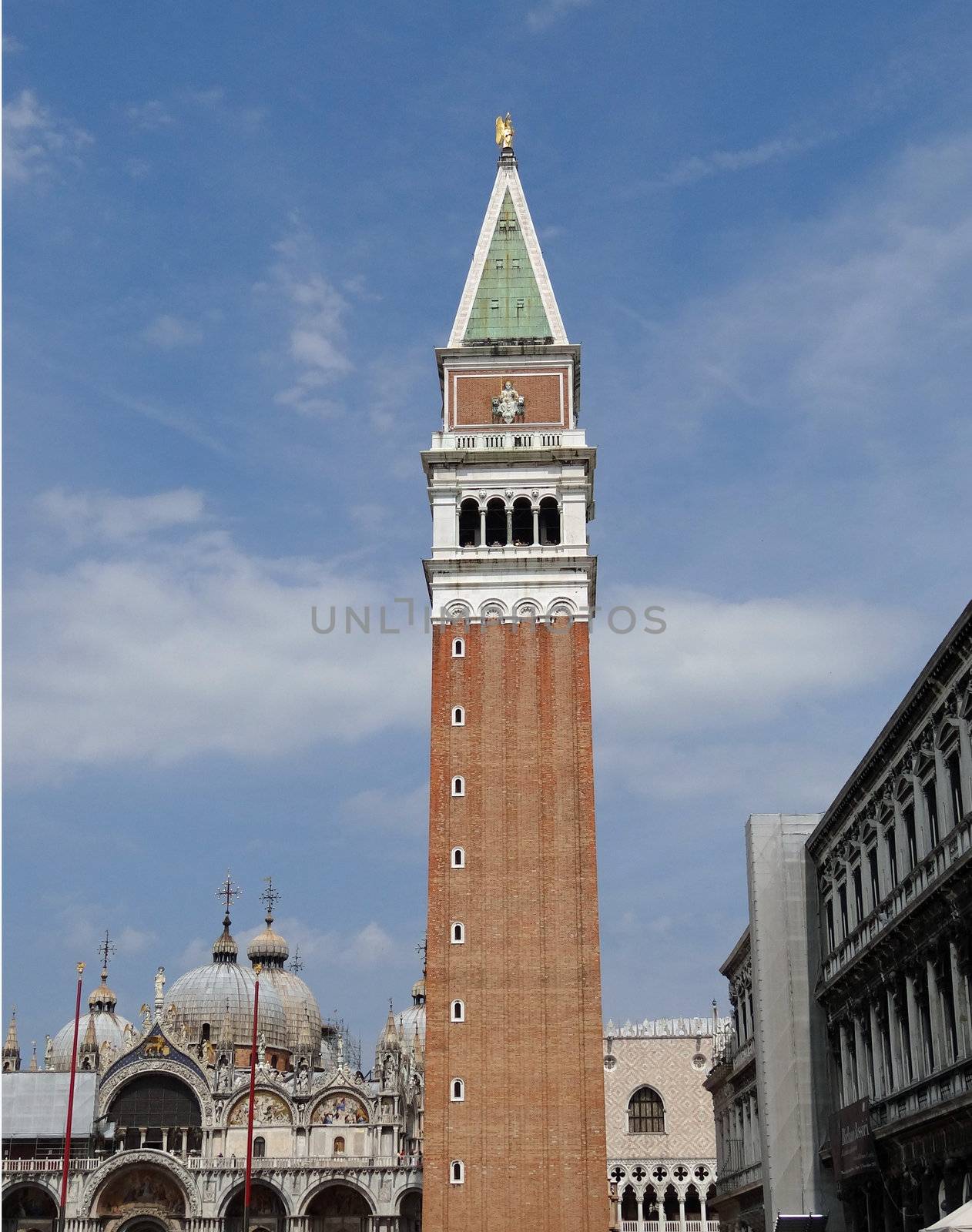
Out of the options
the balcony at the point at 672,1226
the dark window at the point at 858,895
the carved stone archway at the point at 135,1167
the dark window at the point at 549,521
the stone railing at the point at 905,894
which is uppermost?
the dark window at the point at 549,521

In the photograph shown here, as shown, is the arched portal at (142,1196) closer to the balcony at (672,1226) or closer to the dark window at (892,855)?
the balcony at (672,1226)

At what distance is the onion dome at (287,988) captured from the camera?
98.8 meters

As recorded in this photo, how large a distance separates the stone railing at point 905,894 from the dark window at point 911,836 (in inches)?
14.5

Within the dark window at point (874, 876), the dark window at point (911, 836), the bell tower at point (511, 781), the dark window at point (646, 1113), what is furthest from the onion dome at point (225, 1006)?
the dark window at point (911, 836)

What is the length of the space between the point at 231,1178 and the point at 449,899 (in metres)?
28.7

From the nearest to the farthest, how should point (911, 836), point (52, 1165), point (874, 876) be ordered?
point (911, 836) → point (874, 876) → point (52, 1165)

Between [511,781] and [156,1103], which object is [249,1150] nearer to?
[156,1103]

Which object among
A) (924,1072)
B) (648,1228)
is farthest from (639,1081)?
(924,1072)

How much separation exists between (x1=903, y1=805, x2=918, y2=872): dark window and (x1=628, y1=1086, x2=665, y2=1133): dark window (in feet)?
163

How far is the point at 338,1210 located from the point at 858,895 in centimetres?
5049

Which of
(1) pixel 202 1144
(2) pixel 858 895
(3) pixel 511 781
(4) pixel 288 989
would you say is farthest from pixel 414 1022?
(2) pixel 858 895

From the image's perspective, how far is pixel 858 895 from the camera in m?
35.5

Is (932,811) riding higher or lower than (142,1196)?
higher

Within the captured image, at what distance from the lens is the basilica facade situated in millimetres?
76625
